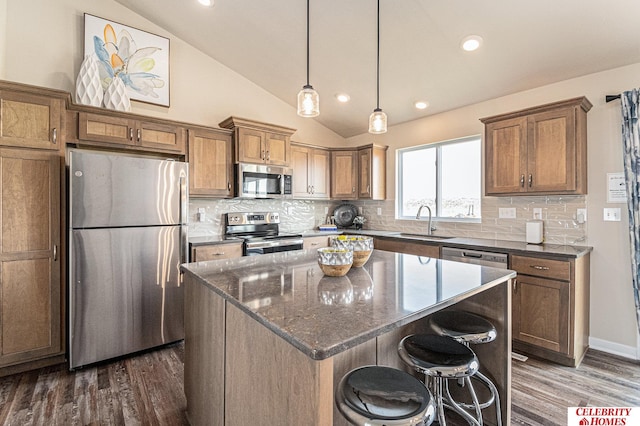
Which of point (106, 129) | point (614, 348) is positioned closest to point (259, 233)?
point (106, 129)

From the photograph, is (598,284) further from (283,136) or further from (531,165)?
(283,136)

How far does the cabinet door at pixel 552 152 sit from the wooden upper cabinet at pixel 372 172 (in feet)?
6.37

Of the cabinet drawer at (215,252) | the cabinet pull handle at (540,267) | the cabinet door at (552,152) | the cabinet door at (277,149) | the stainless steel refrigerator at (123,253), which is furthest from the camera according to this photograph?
the cabinet door at (277,149)

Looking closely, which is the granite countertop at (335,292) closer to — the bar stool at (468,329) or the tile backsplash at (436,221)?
the bar stool at (468,329)

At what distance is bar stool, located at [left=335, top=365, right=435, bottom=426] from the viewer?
3.10 feet

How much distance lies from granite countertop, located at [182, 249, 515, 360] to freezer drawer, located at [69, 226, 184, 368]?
4.02 ft

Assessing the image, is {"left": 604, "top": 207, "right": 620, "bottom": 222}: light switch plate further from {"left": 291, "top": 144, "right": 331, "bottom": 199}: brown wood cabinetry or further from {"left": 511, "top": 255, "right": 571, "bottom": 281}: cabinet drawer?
{"left": 291, "top": 144, "right": 331, "bottom": 199}: brown wood cabinetry

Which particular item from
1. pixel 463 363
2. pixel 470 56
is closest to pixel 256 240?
pixel 463 363

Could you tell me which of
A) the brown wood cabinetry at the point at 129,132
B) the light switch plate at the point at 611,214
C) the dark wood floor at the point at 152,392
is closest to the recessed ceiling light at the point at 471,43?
the light switch plate at the point at 611,214

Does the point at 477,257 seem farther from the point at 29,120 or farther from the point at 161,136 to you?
the point at 29,120

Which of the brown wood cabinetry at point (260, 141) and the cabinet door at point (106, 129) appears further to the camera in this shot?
the brown wood cabinetry at point (260, 141)

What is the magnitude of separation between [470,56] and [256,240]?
2.85 meters

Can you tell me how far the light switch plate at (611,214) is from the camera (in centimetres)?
263

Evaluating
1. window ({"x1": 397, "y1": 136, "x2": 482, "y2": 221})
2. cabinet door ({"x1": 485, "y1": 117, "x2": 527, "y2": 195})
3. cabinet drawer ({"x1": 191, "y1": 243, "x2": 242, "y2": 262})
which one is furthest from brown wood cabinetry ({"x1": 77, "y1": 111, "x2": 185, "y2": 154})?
cabinet door ({"x1": 485, "y1": 117, "x2": 527, "y2": 195})
